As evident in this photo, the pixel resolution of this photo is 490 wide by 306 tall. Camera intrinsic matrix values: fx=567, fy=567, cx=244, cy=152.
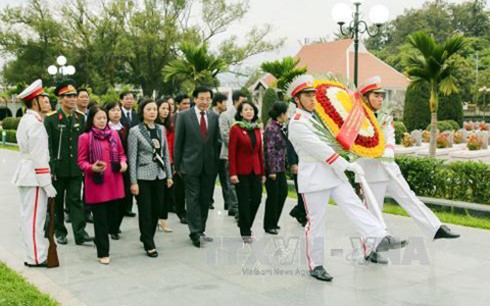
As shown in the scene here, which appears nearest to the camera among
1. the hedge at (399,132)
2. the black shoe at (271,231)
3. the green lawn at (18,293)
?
the green lawn at (18,293)

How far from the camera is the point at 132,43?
1374 inches

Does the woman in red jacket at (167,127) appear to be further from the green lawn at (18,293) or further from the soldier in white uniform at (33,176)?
the green lawn at (18,293)

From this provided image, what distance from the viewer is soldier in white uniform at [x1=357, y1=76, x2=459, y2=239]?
5.59m

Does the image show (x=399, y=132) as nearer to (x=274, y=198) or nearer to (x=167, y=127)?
(x=167, y=127)

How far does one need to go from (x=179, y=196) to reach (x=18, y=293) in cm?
355

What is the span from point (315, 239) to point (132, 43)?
31601 mm

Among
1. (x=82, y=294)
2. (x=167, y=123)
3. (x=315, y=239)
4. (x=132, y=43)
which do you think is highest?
(x=132, y=43)

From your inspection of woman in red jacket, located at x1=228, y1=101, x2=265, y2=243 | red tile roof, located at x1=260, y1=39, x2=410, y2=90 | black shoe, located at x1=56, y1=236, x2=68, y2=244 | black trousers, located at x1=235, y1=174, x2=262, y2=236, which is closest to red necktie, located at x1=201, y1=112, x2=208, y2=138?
woman in red jacket, located at x1=228, y1=101, x2=265, y2=243

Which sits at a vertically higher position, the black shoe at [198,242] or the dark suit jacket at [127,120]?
the dark suit jacket at [127,120]

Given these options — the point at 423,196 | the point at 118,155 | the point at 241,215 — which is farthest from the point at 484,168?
the point at 118,155

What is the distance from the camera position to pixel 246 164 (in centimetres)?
653

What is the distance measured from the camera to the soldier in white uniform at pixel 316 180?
5.05 meters

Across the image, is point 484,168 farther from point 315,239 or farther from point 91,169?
point 91,169

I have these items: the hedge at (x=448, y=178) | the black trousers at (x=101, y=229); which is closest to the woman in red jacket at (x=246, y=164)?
the black trousers at (x=101, y=229)
